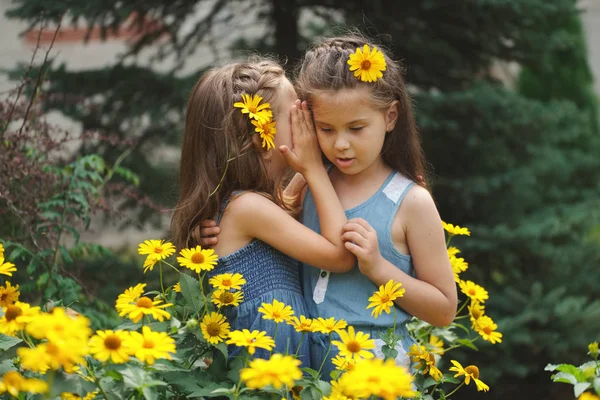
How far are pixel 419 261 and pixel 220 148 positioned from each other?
2.04 ft

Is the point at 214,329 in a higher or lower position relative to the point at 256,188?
lower

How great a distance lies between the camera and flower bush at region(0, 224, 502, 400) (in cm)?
121

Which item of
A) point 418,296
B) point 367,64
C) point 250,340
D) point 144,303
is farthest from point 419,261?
point 144,303

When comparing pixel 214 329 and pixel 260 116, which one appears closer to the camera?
pixel 214 329

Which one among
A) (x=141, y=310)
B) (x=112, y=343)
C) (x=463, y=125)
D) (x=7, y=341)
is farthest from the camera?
(x=463, y=125)

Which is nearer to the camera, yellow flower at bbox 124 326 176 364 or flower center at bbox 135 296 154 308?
yellow flower at bbox 124 326 176 364

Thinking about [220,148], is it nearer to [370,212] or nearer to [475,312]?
[370,212]

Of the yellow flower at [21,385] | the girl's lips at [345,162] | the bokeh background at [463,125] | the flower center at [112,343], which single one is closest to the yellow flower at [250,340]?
the flower center at [112,343]

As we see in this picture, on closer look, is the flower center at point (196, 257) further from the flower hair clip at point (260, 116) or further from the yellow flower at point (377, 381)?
the yellow flower at point (377, 381)

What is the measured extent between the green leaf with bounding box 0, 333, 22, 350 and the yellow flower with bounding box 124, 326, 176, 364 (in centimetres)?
38

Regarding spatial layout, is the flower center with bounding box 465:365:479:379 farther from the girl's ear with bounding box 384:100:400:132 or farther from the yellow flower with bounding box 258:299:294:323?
the girl's ear with bounding box 384:100:400:132

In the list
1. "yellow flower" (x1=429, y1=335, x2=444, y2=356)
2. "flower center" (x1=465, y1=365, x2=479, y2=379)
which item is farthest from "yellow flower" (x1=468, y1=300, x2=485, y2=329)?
"flower center" (x1=465, y1=365, x2=479, y2=379)

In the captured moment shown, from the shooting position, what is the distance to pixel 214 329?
166 cm

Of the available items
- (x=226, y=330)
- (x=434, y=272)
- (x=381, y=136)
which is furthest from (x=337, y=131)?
(x=226, y=330)
